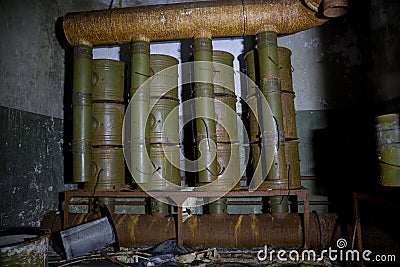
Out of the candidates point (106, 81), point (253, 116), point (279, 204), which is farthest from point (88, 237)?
point (253, 116)

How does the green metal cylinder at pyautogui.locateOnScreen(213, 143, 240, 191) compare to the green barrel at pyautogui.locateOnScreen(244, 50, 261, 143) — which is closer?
the green metal cylinder at pyautogui.locateOnScreen(213, 143, 240, 191)

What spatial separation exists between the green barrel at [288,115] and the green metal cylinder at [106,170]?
1821 mm

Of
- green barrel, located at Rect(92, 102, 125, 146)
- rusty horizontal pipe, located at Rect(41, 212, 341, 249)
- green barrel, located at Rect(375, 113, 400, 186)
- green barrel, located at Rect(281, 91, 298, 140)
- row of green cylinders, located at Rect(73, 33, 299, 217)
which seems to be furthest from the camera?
green barrel, located at Rect(92, 102, 125, 146)

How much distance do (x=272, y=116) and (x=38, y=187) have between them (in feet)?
8.77

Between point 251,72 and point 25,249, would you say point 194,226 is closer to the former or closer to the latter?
point 25,249

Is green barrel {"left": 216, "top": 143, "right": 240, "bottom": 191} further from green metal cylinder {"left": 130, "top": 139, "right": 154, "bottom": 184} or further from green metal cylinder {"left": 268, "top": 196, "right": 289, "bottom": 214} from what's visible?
green metal cylinder {"left": 130, "top": 139, "right": 154, "bottom": 184}

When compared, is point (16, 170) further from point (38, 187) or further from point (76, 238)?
point (76, 238)

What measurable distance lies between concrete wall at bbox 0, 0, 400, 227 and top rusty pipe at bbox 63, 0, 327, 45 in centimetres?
55

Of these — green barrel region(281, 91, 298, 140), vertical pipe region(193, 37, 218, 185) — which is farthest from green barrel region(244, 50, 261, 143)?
vertical pipe region(193, 37, 218, 185)

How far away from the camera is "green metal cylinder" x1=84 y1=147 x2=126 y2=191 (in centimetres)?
338

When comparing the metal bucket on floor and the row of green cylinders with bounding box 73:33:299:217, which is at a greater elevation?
the row of green cylinders with bounding box 73:33:299:217

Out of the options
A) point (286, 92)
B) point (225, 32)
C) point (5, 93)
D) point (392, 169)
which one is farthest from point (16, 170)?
point (392, 169)

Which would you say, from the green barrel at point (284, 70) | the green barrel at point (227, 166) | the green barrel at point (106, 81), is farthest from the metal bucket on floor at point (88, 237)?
the green barrel at point (284, 70)

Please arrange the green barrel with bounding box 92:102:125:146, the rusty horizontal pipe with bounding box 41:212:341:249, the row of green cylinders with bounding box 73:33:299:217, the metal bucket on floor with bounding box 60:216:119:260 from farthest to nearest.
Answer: the green barrel with bounding box 92:102:125:146
the row of green cylinders with bounding box 73:33:299:217
the rusty horizontal pipe with bounding box 41:212:341:249
the metal bucket on floor with bounding box 60:216:119:260
